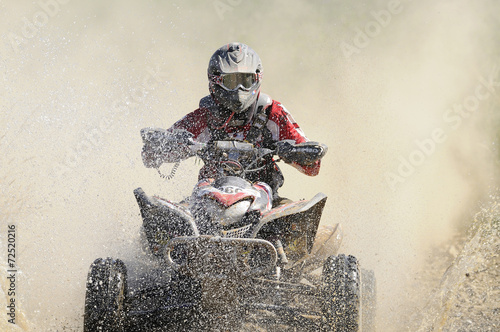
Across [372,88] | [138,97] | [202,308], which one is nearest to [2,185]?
[138,97]

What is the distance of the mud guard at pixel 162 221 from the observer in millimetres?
3625

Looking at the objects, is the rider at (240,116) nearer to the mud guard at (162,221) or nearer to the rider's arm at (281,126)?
the rider's arm at (281,126)

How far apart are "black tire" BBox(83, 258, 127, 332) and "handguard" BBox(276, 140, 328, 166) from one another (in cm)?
148

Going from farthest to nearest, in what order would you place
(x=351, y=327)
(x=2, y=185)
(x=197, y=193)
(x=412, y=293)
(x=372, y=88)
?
(x=372, y=88)
(x=2, y=185)
(x=412, y=293)
(x=197, y=193)
(x=351, y=327)

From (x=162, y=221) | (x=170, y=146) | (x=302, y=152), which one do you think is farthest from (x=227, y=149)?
(x=162, y=221)

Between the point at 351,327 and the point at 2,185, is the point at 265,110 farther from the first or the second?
the point at 2,185

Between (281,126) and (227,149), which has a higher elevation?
(227,149)

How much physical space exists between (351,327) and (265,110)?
2128 millimetres

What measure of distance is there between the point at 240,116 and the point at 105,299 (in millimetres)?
1944

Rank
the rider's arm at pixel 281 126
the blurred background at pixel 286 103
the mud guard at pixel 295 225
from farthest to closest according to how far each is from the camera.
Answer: the blurred background at pixel 286 103
the rider's arm at pixel 281 126
the mud guard at pixel 295 225

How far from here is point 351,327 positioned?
3598mm

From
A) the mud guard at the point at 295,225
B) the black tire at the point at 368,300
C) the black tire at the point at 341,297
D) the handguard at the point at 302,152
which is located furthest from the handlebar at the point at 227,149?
the black tire at the point at 368,300

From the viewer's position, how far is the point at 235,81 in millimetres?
4461

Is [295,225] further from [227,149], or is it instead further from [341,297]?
[227,149]
